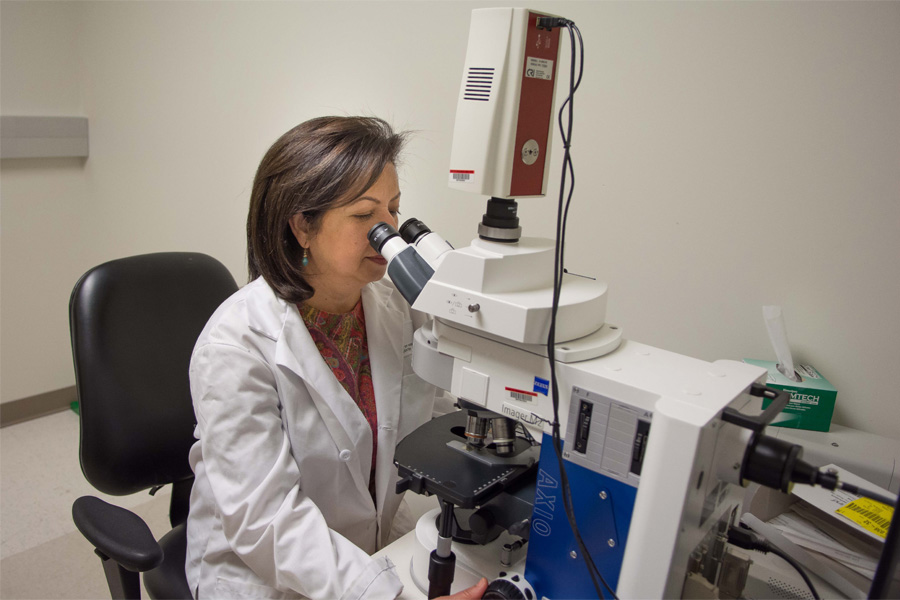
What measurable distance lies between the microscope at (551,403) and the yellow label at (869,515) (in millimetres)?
283

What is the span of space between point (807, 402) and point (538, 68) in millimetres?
841

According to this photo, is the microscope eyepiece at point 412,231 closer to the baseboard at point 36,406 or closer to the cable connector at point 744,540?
the cable connector at point 744,540

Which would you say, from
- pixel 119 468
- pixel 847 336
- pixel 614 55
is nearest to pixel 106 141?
pixel 119 468

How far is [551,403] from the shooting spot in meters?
0.81

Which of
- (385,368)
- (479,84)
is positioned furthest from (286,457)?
(479,84)

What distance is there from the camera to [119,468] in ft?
4.09

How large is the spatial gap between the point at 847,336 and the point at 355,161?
100 centimetres

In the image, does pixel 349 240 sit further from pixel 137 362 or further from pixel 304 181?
pixel 137 362

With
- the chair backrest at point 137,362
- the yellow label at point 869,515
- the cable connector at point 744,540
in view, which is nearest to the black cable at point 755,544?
the cable connector at point 744,540

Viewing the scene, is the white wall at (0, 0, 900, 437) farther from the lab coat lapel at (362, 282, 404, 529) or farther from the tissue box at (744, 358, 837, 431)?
the lab coat lapel at (362, 282, 404, 529)

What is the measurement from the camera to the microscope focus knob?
864 millimetres

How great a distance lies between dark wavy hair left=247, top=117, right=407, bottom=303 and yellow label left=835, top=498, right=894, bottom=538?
3.16 ft

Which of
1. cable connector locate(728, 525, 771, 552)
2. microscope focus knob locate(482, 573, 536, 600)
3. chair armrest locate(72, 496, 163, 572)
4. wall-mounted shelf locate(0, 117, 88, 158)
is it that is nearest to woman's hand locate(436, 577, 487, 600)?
microscope focus knob locate(482, 573, 536, 600)

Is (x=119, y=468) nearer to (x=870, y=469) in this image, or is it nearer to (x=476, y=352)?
(x=476, y=352)
